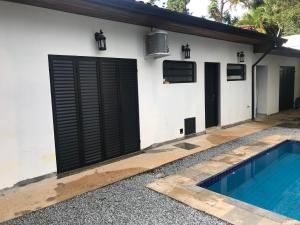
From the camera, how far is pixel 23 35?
15.1ft

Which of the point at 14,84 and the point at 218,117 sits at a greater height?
the point at 14,84

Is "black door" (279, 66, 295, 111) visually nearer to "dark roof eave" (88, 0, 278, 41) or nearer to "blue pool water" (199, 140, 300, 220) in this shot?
"dark roof eave" (88, 0, 278, 41)

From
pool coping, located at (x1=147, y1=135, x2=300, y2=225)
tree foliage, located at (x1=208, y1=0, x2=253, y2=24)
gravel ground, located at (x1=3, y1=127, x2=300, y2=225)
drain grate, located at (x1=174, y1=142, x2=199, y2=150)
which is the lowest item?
gravel ground, located at (x1=3, y1=127, x2=300, y2=225)

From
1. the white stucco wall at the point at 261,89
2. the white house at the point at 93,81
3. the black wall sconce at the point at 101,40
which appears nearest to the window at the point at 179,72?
the white house at the point at 93,81

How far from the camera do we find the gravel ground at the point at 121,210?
3.56 metres

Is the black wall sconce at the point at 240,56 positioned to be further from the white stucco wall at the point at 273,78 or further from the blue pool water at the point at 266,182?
the blue pool water at the point at 266,182

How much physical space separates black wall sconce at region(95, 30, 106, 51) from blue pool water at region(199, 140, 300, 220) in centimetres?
335

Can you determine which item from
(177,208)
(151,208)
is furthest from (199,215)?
(151,208)

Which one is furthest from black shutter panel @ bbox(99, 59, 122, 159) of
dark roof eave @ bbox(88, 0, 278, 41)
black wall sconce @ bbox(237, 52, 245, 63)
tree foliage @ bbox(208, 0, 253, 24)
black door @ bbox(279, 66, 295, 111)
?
tree foliage @ bbox(208, 0, 253, 24)

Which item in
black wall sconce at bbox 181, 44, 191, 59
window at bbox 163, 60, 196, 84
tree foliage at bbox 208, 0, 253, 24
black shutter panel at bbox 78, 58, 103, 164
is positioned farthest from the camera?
tree foliage at bbox 208, 0, 253, 24

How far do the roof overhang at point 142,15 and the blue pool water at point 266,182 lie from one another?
348 cm

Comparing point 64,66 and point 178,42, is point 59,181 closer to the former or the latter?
point 64,66

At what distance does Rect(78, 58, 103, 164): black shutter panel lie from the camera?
5.48m

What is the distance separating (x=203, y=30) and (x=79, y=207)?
18.0 feet
